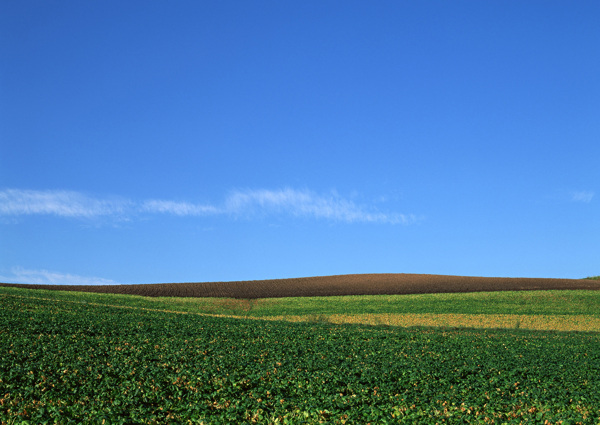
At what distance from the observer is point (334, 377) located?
18281 millimetres

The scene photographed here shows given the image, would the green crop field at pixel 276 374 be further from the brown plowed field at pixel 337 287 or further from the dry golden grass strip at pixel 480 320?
the brown plowed field at pixel 337 287

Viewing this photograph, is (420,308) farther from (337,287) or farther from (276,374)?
(276,374)

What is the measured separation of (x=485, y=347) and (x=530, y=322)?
1950 cm

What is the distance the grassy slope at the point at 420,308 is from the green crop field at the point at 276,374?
11.1 m

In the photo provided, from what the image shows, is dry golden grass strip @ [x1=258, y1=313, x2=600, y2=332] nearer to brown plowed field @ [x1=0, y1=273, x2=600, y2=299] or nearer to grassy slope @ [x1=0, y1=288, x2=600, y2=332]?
grassy slope @ [x1=0, y1=288, x2=600, y2=332]

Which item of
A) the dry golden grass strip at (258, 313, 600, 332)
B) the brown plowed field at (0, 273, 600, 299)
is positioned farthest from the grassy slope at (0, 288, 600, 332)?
the brown plowed field at (0, 273, 600, 299)

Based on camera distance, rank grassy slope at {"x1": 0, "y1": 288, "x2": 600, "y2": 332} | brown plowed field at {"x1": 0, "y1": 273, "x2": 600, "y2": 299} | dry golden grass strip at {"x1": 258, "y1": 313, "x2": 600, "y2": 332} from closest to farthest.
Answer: dry golden grass strip at {"x1": 258, "y1": 313, "x2": 600, "y2": 332} → grassy slope at {"x1": 0, "y1": 288, "x2": 600, "y2": 332} → brown plowed field at {"x1": 0, "y1": 273, "x2": 600, "y2": 299}

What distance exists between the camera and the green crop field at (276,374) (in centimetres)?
1490

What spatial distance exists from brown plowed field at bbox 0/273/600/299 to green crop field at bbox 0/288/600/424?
3844 centimetres

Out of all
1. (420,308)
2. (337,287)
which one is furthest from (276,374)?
(337,287)

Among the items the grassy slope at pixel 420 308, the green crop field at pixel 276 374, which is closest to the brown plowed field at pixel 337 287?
the grassy slope at pixel 420 308

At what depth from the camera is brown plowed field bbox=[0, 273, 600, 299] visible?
70.8 m

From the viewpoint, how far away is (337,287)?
76375 mm

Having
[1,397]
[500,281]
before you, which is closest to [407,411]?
[1,397]
